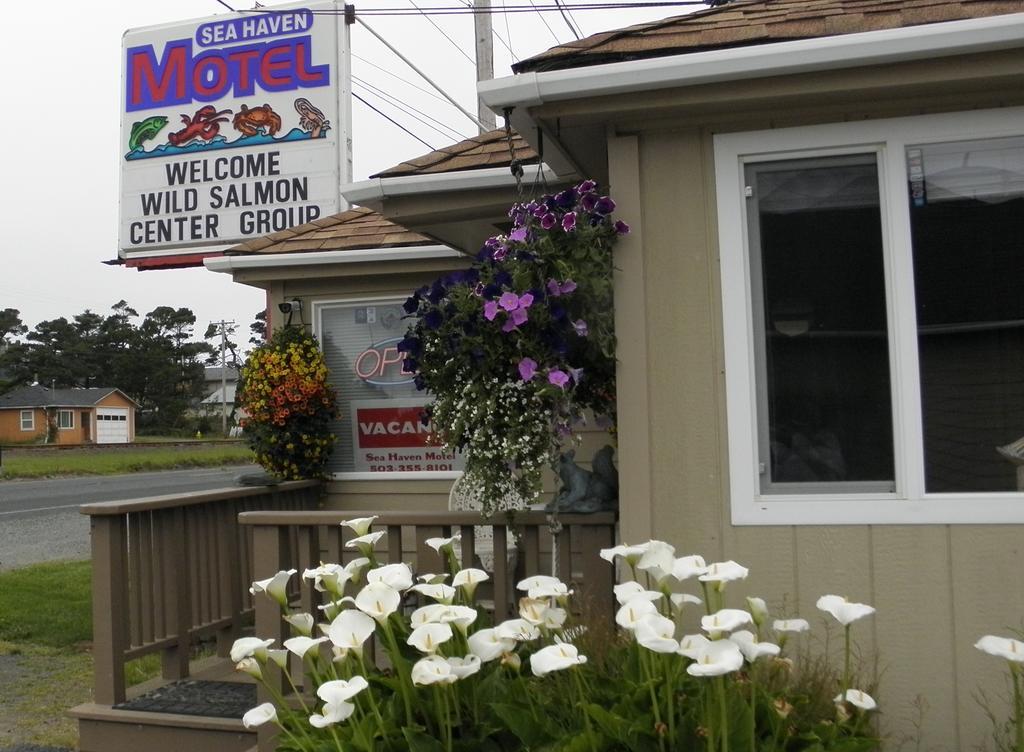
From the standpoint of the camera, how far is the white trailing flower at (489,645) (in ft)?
9.39

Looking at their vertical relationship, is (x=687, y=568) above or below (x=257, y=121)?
below

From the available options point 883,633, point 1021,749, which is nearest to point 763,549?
point 883,633

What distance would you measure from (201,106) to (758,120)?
27.7 feet

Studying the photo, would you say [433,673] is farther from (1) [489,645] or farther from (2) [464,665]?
(1) [489,645]

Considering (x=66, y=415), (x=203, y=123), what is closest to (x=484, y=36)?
(x=203, y=123)

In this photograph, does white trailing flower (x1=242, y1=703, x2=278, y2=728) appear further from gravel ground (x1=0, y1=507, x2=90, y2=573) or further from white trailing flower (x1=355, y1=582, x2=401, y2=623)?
gravel ground (x1=0, y1=507, x2=90, y2=573)

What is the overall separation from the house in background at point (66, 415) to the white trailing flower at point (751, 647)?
59.2 meters

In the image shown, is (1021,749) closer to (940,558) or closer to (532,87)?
(940,558)

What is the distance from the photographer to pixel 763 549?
335 centimetres

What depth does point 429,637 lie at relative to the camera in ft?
8.89

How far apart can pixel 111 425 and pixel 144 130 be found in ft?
181

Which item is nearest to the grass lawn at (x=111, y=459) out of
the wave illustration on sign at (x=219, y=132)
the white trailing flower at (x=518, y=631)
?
the wave illustration on sign at (x=219, y=132)

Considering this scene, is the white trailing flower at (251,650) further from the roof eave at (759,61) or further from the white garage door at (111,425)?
the white garage door at (111,425)

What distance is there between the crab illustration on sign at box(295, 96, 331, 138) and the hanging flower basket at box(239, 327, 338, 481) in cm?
420
